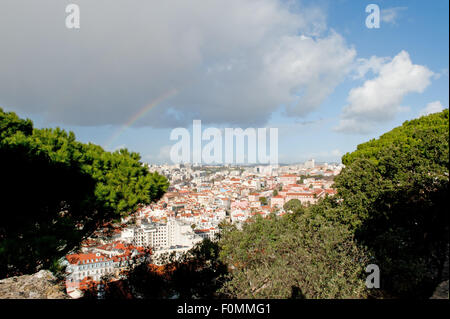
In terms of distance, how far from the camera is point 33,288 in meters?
7.74

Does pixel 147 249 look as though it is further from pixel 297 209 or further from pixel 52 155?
pixel 297 209

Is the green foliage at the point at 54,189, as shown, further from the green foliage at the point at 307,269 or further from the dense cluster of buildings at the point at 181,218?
the green foliage at the point at 307,269

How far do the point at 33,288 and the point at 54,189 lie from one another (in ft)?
13.7

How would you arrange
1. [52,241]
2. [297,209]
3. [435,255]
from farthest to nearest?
[297,209] < [435,255] < [52,241]

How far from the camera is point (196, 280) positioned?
7.40m

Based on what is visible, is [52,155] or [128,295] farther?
[128,295]

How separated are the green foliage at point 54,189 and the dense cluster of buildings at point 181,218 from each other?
1226 mm

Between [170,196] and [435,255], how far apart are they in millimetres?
79682

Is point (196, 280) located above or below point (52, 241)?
below

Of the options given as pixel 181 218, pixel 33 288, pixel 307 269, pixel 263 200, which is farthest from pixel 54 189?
pixel 263 200

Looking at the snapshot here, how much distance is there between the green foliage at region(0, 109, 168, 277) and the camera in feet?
15.0

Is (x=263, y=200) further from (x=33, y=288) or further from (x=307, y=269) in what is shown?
(x=307, y=269)
